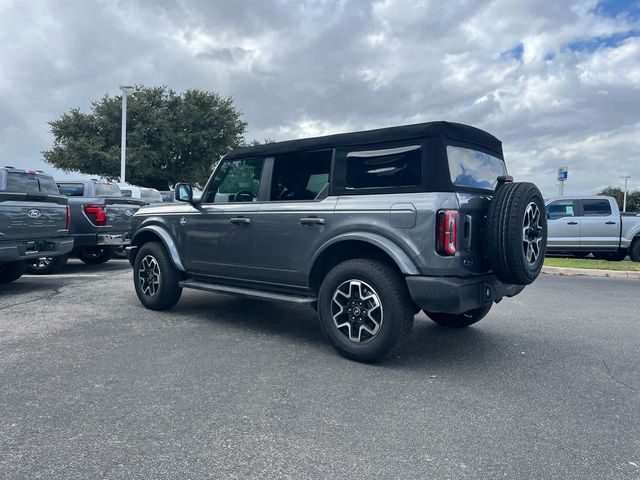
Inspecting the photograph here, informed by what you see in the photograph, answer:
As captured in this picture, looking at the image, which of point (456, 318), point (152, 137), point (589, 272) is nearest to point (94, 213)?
point (456, 318)

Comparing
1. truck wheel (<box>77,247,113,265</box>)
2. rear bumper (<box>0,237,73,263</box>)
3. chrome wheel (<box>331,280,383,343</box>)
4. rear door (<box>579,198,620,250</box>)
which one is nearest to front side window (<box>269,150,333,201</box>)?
chrome wheel (<box>331,280,383,343</box>)

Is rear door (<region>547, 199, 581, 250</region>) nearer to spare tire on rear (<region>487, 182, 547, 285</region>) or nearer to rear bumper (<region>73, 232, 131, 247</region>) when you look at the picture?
spare tire on rear (<region>487, 182, 547, 285</region>)

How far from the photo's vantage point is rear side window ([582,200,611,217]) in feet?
41.2

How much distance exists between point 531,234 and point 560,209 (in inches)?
396

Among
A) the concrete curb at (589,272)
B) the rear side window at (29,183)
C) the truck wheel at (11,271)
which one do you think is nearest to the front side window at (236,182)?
the rear side window at (29,183)

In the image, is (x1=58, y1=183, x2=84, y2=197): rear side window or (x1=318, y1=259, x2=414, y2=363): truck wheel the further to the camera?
(x1=58, y1=183, x2=84, y2=197): rear side window

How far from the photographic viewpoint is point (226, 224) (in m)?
5.14

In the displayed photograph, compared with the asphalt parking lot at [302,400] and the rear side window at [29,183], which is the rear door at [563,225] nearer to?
the asphalt parking lot at [302,400]

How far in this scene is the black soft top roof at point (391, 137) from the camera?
389cm

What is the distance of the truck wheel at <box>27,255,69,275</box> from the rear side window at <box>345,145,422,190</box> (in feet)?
22.3

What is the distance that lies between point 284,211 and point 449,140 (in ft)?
5.40

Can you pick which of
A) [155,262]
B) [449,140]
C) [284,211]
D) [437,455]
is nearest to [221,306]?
[155,262]

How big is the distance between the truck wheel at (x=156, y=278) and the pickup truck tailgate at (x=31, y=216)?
6.70ft

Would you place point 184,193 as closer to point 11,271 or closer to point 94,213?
point 11,271
